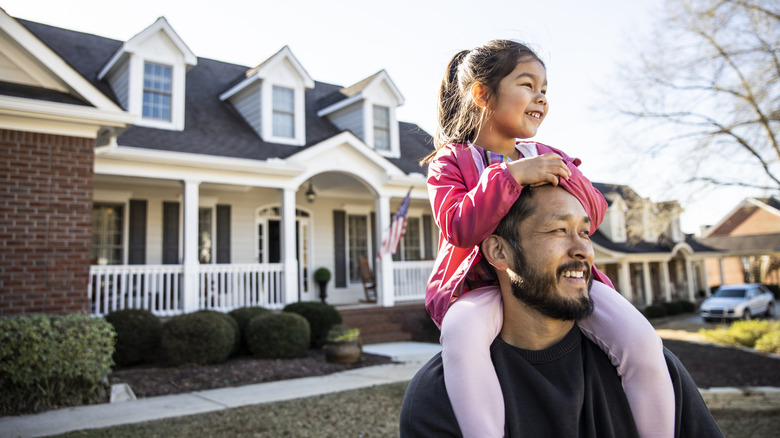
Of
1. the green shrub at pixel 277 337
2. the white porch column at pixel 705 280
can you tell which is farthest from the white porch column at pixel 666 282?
the green shrub at pixel 277 337

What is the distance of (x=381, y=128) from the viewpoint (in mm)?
15234

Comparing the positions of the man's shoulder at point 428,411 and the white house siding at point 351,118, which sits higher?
the white house siding at point 351,118

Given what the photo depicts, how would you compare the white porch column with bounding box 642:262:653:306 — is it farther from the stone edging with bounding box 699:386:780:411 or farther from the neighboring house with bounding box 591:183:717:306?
the stone edging with bounding box 699:386:780:411

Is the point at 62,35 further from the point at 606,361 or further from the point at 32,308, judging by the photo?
the point at 606,361

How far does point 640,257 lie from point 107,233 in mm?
20037

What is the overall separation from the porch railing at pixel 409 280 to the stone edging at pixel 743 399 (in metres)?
7.50

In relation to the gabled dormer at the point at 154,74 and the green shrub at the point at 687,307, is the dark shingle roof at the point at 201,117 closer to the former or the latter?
the gabled dormer at the point at 154,74

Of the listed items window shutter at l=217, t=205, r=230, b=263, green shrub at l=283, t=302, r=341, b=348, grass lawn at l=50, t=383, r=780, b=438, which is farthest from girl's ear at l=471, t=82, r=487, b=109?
window shutter at l=217, t=205, r=230, b=263

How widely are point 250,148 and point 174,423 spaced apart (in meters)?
7.97

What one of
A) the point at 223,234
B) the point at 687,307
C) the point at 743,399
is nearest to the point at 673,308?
the point at 687,307

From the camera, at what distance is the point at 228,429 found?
4934 millimetres

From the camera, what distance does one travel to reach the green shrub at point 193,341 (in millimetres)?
8352

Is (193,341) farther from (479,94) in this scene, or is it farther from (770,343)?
(770,343)

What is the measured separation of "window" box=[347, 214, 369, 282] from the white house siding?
2467 millimetres
